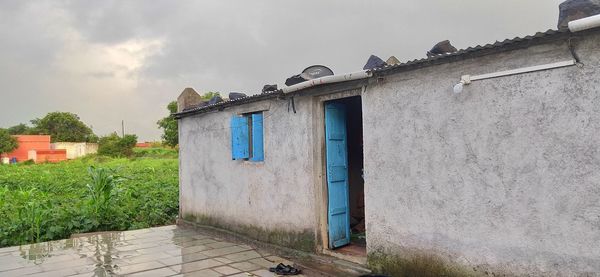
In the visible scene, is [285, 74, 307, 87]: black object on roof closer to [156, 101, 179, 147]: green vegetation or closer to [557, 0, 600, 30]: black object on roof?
[557, 0, 600, 30]: black object on roof

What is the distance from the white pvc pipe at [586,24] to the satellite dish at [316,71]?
4.10 m

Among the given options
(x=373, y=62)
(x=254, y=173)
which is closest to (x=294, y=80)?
(x=373, y=62)

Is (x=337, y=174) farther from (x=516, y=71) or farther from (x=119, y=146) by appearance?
(x=119, y=146)

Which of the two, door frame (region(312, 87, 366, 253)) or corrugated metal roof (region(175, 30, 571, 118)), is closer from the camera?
corrugated metal roof (region(175, 30, 571, 118))

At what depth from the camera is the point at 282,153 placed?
25.3 feet

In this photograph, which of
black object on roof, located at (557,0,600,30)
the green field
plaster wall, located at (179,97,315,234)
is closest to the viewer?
black object on roof, located at (557,0,600,30)

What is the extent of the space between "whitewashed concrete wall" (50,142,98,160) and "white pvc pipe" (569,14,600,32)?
55.5 meters

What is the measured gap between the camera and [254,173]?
27.5 ft

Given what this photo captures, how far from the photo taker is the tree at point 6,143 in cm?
4512

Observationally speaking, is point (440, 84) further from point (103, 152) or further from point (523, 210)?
point (103, 152)

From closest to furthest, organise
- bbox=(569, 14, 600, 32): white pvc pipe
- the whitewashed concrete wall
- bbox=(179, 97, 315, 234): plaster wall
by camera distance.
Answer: bbox=(569, 14, 600, 32): white pvc pipe → bbox=(179, 97, 315, 234): plaster wall → the whitewashed concrete wall

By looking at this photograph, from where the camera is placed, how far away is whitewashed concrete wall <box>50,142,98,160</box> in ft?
168

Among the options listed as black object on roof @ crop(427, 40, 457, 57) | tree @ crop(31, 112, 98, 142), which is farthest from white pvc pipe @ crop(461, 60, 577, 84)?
tree @ crop(31, 112, 98, 142)

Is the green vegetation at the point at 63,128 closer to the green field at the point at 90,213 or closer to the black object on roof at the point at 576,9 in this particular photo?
the green field at the point at 90,213
